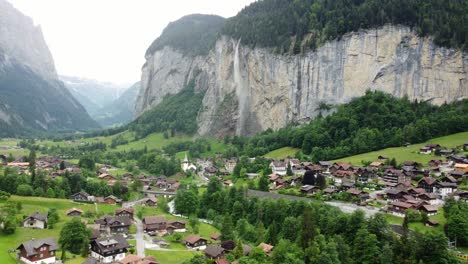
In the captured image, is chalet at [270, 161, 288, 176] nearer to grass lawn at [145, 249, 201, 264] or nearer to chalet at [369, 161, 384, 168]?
chalet at [369, 161, 384, 168]

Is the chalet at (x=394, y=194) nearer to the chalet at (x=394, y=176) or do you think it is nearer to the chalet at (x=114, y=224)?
the chalet at (x=394, y=176)

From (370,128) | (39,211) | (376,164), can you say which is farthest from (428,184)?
(39,211)

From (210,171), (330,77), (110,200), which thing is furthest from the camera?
(330,77)

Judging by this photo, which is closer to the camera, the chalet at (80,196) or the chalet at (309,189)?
the chalet at (309,189)

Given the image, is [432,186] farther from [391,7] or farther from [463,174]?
[391,7]

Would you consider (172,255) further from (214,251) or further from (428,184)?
(428,184)

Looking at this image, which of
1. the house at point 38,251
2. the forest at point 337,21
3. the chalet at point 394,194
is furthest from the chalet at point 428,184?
the forest at point 337,21
